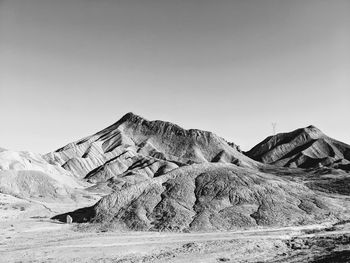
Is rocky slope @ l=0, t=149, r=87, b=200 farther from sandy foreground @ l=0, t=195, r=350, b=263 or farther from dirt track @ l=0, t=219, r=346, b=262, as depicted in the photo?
dirt track @ l=0, t=219, r=346, b=262

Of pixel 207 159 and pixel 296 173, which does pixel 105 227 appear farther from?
pixel 207 159

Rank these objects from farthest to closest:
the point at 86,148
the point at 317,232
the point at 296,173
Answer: the point at 86,148
the point at 296,173
the point at 317,232

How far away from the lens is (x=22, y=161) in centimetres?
9594

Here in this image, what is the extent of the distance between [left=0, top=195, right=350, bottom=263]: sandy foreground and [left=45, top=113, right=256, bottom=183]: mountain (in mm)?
80954

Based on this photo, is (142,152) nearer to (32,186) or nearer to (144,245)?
(32,186)

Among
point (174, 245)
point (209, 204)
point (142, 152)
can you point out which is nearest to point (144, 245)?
point (174, 245)

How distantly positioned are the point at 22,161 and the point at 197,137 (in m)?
103

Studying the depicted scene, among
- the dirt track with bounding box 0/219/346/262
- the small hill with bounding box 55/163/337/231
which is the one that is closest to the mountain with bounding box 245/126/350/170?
the small hill with bounding box 55/163/337/231

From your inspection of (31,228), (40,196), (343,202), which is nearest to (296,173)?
(343,202)

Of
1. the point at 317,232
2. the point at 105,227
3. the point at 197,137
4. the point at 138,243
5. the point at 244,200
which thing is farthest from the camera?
the point at 197,137

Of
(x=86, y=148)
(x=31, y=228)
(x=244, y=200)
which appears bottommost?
(x=31, y=228)

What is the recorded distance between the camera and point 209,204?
45938mm

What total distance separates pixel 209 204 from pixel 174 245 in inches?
534

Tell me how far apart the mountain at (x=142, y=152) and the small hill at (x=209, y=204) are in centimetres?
6874
